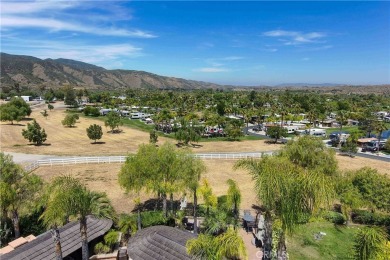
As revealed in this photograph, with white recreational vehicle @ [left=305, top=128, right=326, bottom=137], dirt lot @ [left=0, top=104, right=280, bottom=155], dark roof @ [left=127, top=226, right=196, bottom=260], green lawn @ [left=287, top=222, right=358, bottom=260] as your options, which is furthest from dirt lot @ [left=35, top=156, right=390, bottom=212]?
white recreational vehicle @ [left=305, top=128, right=326, bottom=137]

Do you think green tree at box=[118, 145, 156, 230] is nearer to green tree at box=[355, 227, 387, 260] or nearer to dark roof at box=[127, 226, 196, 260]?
dark roof at box=[127, 226, 196, 260]

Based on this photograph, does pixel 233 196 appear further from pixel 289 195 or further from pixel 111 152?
pixel 111 152

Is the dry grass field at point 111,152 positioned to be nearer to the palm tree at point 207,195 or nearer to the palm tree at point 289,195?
the palm tree at point 207,195

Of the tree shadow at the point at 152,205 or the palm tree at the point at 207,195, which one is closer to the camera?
the palm tree at the point at 207,195

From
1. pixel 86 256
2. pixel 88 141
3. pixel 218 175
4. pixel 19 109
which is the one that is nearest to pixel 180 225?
pixel 86 256

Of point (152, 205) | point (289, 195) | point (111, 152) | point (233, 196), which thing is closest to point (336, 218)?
point (233, 196)

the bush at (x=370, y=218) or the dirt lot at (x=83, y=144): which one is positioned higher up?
the bush at (x=370, y=218)

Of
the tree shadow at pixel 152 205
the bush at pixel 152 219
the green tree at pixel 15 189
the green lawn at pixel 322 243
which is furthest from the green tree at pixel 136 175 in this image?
the green lawn at pixel 322 243
